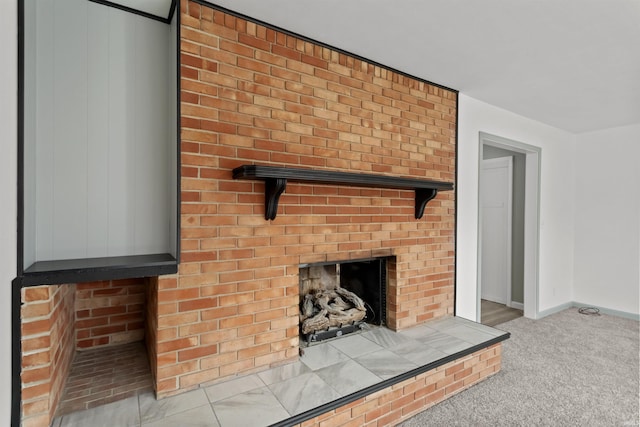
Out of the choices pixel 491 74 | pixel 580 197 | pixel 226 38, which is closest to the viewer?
pixel 226 38

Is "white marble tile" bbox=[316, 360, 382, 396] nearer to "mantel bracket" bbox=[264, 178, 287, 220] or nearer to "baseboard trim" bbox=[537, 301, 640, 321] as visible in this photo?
"mantel bracket" bbox=[264, 178, 287, 220]

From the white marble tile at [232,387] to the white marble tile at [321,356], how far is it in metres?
0.34

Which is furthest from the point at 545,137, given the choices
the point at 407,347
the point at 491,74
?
the point at 407,347

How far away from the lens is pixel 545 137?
3.89 metres

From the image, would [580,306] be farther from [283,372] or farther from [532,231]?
[283,372]

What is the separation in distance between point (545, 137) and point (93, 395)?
15.7 ft

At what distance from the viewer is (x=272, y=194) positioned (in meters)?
1.80

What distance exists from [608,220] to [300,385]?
4.39 metres

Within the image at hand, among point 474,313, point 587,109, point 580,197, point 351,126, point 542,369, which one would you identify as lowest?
point 542,369

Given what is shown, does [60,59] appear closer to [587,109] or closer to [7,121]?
[7,121]

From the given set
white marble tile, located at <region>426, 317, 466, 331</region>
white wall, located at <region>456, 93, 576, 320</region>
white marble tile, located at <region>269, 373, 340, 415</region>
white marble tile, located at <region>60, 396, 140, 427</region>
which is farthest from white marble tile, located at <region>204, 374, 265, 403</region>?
white wall, located at <region>456, 93, 576, 320</region>

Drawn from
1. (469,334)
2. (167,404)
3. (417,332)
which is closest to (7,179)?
(167,404)

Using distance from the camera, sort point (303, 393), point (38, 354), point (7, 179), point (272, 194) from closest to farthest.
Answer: point (7, 179)
point (38, 354)
point (303, 393)
point (272, 194)

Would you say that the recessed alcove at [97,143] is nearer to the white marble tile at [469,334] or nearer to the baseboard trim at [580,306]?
the white marble tile at [469,334]
